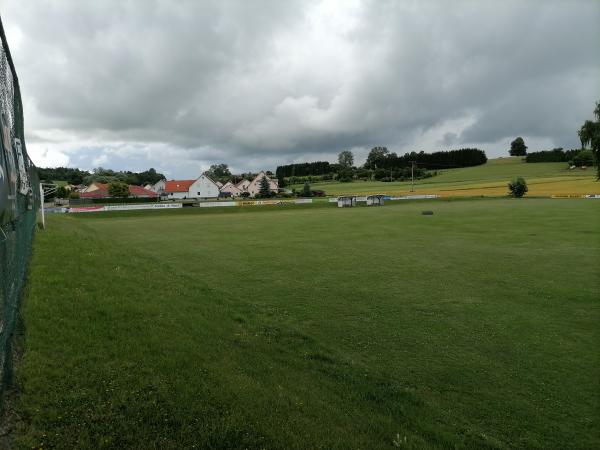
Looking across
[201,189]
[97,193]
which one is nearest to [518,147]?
[201,189]

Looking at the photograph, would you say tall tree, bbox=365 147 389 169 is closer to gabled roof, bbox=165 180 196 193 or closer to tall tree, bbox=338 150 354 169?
tall tree, bbox=338 150 354 169

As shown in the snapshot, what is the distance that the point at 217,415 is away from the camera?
4.20m

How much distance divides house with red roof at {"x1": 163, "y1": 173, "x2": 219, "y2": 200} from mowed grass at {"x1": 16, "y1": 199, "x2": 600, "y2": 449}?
322 ft

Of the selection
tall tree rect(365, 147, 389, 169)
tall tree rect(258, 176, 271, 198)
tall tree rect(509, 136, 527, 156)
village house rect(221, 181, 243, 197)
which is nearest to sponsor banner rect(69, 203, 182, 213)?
tall tree rect(258, 176, 271, 198)

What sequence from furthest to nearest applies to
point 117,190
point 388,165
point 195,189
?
point 388,165, point 195,189, point 117,190

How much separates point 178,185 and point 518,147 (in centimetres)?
15270

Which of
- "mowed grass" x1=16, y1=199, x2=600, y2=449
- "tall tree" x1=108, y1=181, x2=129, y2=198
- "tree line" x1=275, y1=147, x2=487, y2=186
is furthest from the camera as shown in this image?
"tree line" x1=275, y1=147, x2=487, y2=186

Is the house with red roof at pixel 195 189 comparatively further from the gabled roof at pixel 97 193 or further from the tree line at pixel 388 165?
the tree line at pixel 388 165

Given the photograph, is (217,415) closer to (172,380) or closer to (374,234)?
(172,380)

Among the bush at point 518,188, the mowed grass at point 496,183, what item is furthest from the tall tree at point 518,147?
the bush at point 518,188

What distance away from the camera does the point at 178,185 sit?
111m

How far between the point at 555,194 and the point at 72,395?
8781 centimetres

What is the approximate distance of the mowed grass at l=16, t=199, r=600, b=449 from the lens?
4.09 m

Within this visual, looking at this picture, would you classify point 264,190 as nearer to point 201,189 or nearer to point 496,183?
point 201,189
